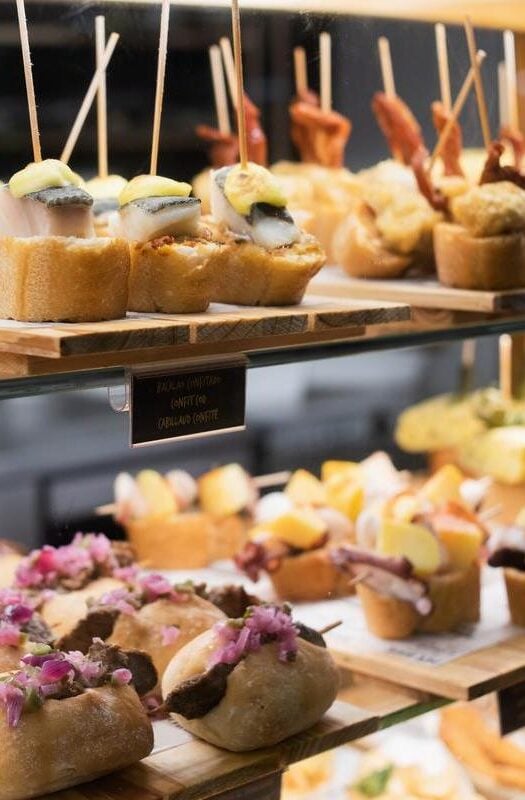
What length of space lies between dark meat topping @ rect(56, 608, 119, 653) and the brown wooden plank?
0.53m

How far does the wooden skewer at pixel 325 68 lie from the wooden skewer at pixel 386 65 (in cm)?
12

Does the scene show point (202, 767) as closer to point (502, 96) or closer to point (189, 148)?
point (189, 148)

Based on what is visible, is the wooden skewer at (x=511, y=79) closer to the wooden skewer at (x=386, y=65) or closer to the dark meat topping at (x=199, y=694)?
the wooden skewer at (x=386, y=65)

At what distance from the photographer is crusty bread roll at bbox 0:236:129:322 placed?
5.85 feet

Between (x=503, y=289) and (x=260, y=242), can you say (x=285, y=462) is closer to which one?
(x=503, y=289)

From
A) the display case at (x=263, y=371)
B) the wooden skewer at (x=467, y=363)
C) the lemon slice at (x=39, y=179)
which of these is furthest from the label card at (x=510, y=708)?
the lemon slice at (x=39, y=179)

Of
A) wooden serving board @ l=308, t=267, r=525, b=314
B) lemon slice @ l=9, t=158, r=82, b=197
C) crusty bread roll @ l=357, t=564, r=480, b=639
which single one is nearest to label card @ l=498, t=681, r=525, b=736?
crusty bread roll @ l=357, t=564, r=480, b=639

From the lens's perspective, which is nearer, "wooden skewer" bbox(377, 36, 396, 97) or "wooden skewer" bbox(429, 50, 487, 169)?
"wooden skewer" bbox(429, 50, 487, 169)

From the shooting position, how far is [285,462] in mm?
2871

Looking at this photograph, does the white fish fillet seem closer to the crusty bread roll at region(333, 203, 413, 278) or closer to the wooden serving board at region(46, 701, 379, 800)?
the crusty bread roll at region(333, 203, 413, 278)

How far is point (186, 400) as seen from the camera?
194cm

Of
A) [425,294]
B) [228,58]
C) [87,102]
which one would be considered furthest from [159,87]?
Result: [425,294]

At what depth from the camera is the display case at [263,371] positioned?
1881mm

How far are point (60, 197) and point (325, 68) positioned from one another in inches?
38.7
